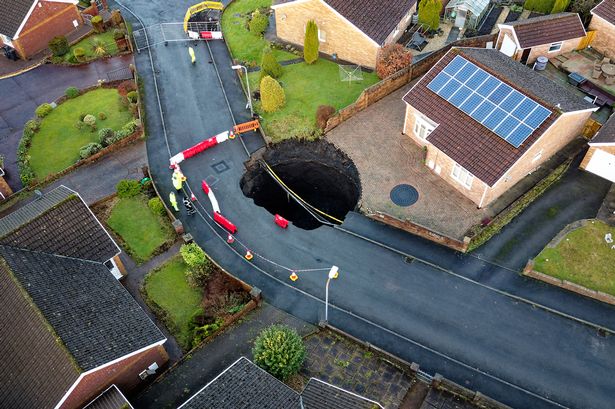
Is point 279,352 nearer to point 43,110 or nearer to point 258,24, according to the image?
point 43,110

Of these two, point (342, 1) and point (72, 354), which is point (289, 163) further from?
point (72, 354)

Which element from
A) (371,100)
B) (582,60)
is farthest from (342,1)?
(582,60)

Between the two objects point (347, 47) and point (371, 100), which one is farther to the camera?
point (347, 47)

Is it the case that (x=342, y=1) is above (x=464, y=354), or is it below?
above

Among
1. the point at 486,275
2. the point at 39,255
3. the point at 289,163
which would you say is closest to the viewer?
the point at 39,255

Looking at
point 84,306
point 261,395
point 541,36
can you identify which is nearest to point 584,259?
point 541,36

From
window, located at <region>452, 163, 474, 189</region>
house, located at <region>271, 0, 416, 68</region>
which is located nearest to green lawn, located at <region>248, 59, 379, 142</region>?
house, located at <region>271, 0, 416, 68</region>

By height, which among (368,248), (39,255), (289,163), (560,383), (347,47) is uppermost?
(39,255)
